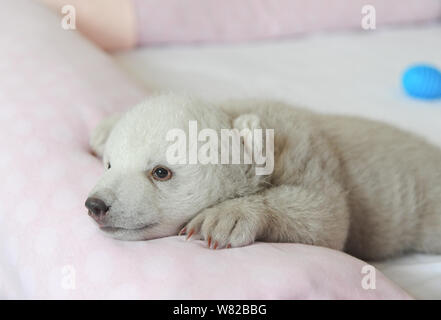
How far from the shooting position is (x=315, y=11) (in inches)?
120

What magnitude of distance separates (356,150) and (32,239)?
2.85 feet

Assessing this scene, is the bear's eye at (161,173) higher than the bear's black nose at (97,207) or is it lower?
higher

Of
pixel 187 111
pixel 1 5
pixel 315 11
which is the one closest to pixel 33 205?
pixel 187 111

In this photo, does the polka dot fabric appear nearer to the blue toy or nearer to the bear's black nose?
the bear's black nose

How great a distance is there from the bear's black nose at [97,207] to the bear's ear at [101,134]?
0.39m

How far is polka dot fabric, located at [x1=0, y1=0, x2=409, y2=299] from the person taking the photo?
1.05 m

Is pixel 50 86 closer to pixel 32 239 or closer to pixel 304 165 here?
pixel 32 239

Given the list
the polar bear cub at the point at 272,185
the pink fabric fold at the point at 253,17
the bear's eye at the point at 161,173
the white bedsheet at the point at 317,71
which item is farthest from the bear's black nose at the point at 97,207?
the pink fabric fold at the point at 253,17

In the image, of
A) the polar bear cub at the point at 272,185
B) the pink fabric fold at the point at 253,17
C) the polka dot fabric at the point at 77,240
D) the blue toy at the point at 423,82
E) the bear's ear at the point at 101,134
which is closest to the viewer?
the polka dot fabric at the point at 77,240

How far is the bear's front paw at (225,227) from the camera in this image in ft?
3.75

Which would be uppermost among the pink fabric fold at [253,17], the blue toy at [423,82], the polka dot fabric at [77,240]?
the pink fabric fold at [253,17]

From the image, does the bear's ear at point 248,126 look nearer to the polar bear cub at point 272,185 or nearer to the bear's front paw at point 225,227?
the polar bear cub at point 272,185

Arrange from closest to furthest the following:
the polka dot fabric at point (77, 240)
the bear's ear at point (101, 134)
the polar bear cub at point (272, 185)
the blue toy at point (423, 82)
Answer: the polka dot fabric at point (77, 240) → the polar bear cub at point (272, 185) → the bear's ear at point (101, 134) → the blue toy at point (423, 82)
